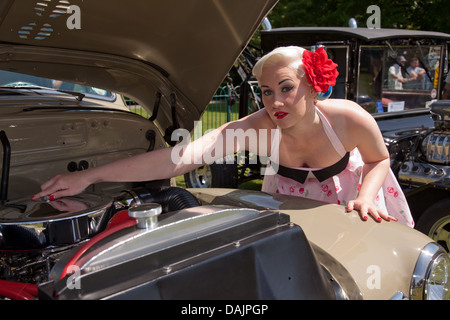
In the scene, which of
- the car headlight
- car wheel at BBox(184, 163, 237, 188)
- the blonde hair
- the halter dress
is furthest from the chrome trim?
car wheel at BBox(184, 163, 237, 188)

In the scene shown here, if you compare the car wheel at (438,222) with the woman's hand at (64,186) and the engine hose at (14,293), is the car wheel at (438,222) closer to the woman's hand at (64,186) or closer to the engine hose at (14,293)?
the woman's hand at (64,186)

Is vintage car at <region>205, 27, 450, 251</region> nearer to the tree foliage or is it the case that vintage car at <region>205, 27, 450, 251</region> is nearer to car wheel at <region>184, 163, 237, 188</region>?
car wheel at <region>184, 163, 237, 188</region>

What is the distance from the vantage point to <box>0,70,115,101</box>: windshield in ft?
6.27

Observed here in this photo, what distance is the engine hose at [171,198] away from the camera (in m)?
1.52

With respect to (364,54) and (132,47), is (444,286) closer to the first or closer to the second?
(132,47)

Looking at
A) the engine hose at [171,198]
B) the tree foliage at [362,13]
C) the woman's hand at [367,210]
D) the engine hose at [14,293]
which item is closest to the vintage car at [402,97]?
the woman's hand at [367,210]

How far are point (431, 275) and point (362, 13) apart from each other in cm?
1159

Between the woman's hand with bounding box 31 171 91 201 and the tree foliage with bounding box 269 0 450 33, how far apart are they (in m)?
10.9

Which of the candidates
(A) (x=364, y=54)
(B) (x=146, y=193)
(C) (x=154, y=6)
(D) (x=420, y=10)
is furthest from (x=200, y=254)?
(D) (x=420, y=10)

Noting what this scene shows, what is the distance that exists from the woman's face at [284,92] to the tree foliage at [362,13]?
407 inches
